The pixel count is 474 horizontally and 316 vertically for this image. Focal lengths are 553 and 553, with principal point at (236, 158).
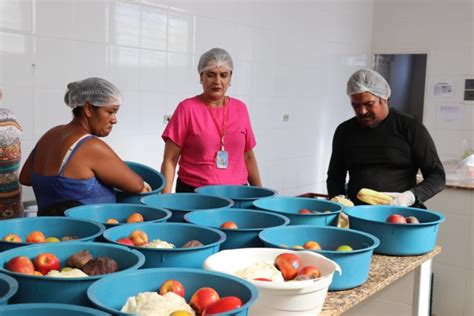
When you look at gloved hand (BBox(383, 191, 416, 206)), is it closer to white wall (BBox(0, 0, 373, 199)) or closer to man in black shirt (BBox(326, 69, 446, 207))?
man in black shirt (BBox(326, 69, 446, 207))

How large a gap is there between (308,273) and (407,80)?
4947 mm

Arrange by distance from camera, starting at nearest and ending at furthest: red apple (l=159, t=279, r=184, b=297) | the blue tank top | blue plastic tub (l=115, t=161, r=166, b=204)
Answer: red apple (l=159, t=279, r=184, b=297) → the blue tank top → blue plastic tub (l=115, t=161, r=166, b=204)

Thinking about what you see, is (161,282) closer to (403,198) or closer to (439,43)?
(403,198)

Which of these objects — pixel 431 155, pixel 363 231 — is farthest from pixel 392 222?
pixel 431 155

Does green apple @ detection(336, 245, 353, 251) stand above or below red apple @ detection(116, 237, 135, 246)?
below

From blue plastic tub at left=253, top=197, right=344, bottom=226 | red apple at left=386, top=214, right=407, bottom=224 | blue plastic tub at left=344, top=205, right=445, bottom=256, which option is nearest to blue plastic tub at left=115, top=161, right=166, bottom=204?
blue plastic tub at left=253, top=197, right=344, bottom=226

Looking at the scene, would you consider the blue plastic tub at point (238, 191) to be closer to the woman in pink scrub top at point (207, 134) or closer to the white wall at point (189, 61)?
the woman in pink scrub top at point (207, 134)

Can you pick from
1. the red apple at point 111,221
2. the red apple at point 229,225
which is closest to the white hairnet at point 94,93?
the red apple at point 111,221

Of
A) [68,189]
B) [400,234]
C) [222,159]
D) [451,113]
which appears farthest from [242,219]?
[451,113]

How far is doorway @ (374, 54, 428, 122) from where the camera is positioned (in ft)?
19.1

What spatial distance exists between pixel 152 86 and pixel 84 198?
1394 millimetres

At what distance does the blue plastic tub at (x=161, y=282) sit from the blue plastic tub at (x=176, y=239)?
0.10 meters

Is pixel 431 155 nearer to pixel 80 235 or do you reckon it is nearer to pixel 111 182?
pixel 111 182

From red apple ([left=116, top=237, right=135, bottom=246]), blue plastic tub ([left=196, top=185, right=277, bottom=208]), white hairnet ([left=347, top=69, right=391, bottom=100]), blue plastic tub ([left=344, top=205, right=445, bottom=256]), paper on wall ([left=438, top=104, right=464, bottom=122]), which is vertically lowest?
blue plastic tub ([left=344, top=205, right=445, bottom=256])
